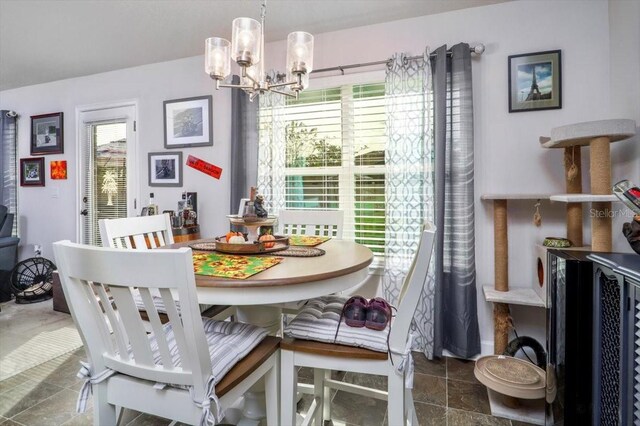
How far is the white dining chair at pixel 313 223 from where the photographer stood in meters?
2.30

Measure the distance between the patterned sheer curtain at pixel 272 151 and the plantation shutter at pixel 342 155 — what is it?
9 cm

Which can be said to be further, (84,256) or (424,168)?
(424,168)

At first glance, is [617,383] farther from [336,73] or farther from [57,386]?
[57,386]

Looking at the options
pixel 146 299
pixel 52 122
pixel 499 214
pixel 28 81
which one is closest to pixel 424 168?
Answer: pixel 499 214

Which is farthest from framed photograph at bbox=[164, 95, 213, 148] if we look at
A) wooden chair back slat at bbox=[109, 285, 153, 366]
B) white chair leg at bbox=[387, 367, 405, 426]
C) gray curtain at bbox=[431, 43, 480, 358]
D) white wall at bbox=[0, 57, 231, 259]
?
white chair leg at bbox=[387, 367, 405, 426]

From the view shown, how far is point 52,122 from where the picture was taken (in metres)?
3.90

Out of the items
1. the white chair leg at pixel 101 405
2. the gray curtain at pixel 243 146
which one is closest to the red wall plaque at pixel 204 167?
the gray curtain at pixel 243 146

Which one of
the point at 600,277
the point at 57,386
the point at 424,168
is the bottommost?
the point at 57,386

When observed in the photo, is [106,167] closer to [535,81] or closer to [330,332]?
[330,332]

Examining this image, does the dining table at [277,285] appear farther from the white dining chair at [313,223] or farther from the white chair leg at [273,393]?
the white dining chair at [313,223]

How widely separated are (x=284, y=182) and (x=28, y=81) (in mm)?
3412

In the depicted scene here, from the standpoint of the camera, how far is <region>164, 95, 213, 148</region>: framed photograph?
3.12m

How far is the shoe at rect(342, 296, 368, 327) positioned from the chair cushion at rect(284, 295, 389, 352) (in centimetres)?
2

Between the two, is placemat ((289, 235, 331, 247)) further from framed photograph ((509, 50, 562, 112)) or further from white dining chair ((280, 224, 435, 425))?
framed photograph ((509, 50, 562, 112))
